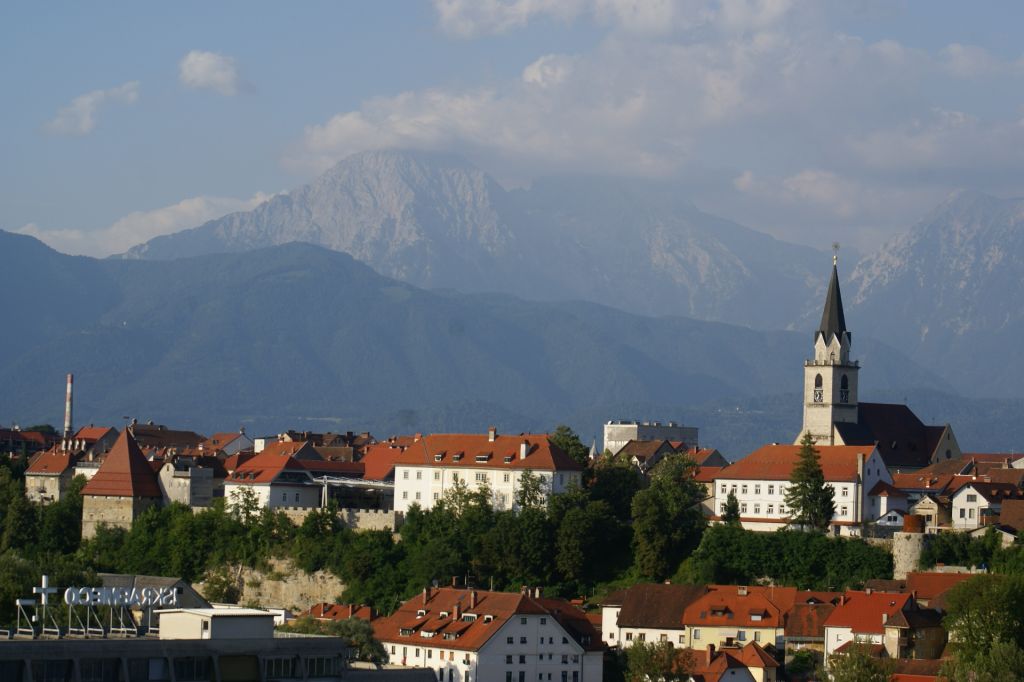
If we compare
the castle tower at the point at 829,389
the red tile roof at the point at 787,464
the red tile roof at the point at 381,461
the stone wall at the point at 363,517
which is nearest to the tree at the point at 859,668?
the red tile roof at the point at 787,464

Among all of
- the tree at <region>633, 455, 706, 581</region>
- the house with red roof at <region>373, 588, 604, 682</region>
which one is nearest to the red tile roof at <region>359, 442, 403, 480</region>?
the tree at <region>633, 455, 706, 581</region>

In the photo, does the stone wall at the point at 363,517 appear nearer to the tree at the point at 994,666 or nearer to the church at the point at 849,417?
the church at the point at 849,417

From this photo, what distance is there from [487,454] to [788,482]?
17.3 metres

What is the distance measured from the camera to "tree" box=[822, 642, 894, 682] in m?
83.3

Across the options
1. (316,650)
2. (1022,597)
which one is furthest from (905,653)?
(316,650)

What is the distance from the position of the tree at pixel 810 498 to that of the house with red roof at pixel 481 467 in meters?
12.8

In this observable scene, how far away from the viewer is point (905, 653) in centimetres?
9131

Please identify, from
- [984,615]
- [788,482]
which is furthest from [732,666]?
[788,482]

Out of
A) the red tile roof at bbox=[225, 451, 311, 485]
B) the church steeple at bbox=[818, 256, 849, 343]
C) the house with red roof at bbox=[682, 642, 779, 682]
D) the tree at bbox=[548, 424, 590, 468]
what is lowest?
the house with red roof at bbox=[682, 642, 779, 682]

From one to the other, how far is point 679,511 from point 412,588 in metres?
14.1

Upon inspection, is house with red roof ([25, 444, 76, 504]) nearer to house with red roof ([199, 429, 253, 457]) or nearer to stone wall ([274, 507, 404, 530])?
house with red roof ([199, 429, 253, 457])

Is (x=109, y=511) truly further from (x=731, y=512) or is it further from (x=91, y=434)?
(x=731, y=512)

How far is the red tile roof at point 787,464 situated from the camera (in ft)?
355

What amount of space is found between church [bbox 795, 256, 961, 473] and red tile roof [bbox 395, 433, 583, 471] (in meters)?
19.2
